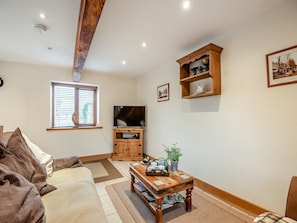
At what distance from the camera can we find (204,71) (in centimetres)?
231

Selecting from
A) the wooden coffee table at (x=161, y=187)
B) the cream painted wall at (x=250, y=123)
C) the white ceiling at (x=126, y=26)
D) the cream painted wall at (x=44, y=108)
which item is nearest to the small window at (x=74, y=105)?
the cream painted wall at (x=44, y=108)

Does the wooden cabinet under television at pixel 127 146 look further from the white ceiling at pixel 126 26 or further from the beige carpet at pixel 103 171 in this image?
the white ceiling at pixel 126 26

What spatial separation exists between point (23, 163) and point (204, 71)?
2.42m

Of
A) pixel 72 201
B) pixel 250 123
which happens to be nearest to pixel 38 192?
pixel 72 201

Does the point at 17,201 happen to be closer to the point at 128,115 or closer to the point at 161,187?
the point at 161,187

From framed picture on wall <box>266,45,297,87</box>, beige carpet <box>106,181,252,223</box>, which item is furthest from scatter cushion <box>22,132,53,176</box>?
framed picture on wall <box>266,45,297,87</box>

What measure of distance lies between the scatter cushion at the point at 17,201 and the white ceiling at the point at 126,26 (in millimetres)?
1660

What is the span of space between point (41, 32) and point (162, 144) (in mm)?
2926

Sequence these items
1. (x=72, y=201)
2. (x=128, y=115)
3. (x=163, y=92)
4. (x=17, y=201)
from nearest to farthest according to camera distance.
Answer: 1. (x=17, y=201)
2. (x=72, y=201)
3. (x=163, y=92)
4. (x=128, y=115)

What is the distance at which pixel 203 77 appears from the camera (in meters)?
2.43

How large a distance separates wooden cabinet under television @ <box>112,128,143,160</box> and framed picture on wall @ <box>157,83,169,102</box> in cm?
103

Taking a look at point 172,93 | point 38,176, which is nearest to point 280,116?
point 172,93

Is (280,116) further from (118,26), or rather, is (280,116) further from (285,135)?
(118,26)

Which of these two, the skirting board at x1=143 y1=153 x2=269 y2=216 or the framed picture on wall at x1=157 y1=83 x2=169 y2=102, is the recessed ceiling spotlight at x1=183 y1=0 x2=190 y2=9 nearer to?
the framed picture on wall at x1=157 y1=83 x2=169 y2=102
